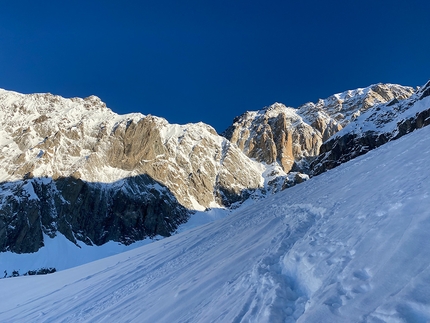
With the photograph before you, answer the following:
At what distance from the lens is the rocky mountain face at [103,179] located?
136 meters

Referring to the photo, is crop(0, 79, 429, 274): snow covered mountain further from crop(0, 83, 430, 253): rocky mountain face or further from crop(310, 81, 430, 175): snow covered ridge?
crop(310, 81, 430, 175): snow covered ridge

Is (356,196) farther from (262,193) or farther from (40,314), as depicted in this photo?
(262,193)

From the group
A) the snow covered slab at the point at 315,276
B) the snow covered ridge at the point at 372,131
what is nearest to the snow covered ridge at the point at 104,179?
the snow covered ridge at the point at 372,131

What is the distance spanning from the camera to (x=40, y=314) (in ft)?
45.0

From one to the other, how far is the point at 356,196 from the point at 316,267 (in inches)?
226

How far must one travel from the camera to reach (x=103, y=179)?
514 ft

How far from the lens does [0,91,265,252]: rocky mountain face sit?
446 feet

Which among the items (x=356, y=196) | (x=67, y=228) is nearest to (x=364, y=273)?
(x=356, y=196)

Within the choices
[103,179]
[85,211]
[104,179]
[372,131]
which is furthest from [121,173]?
[372,131]

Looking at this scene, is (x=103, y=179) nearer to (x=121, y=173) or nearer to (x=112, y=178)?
(x=112, y=178)

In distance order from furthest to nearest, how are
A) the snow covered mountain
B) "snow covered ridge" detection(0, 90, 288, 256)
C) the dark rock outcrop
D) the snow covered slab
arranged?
"snow covered ridge" detection(0, 90, 288, 256)
the dark rock outcrop
the snow covered mountain
the snow covered slab

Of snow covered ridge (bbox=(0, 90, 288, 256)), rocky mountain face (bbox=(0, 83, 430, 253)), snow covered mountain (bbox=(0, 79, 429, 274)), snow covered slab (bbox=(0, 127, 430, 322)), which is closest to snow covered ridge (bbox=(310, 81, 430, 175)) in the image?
rocky mountain face (bbox=(0, 83, 430, 253))

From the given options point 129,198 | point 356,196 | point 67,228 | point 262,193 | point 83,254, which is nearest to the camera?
point 356,196

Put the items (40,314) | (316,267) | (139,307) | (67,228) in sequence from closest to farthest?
(316,267) → (139,307) → (40,314) → (67,228)
